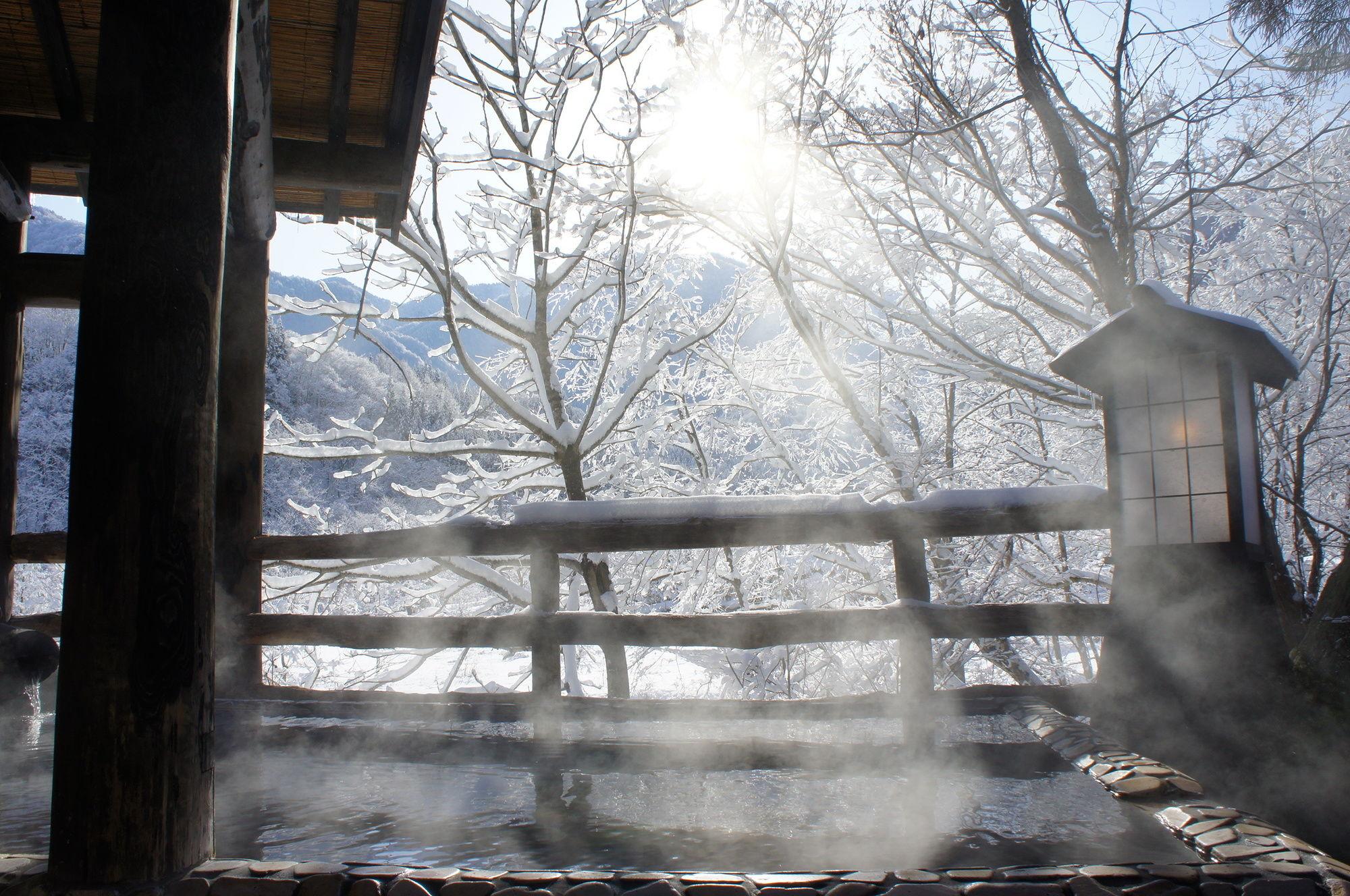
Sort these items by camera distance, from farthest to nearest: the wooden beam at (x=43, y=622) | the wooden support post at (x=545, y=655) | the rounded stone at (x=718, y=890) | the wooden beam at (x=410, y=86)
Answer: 1. the wooden beam at (x=43, y=622)
2. the wooden beam at (x=410, y=86)
3. the wooden support post at (x=545, y=655)
4. the rounded stone at (x=718, y=890)

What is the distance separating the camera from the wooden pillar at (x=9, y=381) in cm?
394

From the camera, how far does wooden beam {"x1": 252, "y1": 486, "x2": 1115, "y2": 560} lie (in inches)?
117

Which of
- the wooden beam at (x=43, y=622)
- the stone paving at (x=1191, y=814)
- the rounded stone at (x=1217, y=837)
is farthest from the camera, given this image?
the wooden beam at (x=43, y=622)

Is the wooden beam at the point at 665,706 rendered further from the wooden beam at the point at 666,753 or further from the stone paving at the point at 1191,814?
the stone paving at the point at 1191,814

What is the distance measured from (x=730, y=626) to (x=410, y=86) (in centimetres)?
284

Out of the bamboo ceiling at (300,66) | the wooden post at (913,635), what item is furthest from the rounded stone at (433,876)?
the bamboo ceiling at (300,66)

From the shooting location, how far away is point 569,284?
32.6 ft

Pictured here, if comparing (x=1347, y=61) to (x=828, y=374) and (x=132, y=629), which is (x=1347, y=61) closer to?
(x=828, y=374)

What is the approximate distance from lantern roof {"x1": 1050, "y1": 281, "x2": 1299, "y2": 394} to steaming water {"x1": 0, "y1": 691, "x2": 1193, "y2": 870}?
1.60 meters

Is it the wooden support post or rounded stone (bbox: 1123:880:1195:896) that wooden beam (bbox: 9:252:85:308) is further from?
rounded stone (bbox: 1123:880:1195:896)

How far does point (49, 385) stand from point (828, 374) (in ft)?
81.6

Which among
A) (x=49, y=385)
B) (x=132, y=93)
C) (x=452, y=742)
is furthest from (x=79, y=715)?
(x=49, y=385)

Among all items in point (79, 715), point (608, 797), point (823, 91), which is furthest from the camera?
point (823, 91)

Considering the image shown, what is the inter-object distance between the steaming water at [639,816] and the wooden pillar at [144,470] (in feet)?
1.18
